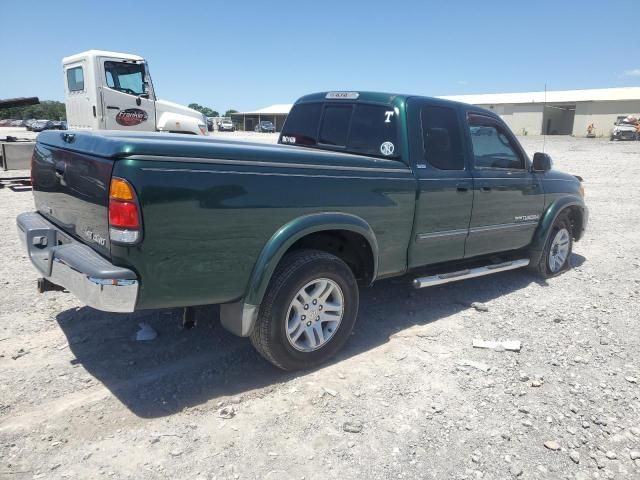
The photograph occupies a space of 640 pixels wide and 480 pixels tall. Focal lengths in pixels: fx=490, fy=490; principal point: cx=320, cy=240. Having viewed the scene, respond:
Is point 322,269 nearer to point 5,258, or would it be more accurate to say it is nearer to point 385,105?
point 385,105

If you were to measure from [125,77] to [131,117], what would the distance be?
0.92 m

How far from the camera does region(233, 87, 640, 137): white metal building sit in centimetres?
4575

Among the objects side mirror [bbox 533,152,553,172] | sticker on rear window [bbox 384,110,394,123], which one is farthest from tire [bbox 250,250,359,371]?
side mirror [bbox 533,152,553,172]

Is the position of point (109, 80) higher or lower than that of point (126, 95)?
higher

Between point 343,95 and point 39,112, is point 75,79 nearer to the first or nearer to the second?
point 343,95

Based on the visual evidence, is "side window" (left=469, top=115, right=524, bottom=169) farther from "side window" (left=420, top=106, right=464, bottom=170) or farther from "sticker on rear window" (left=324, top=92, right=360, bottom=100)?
"sticker on rear window" (left=324, top=92, right=360, bottom=100)

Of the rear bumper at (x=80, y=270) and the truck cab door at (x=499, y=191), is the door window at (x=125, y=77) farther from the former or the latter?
the truck cab door at (x=499, y=191)

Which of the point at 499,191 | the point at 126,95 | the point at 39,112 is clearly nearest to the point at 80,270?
the point at 499,191

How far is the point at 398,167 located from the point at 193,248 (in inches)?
72.1

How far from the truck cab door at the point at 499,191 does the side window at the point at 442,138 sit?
8.0 inches

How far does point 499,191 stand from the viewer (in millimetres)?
4824

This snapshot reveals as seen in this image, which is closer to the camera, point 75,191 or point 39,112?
point 75,191

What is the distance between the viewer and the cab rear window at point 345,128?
4094 millimetres

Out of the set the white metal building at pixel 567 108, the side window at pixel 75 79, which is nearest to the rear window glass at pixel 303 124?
the side window at pixel 75 79
